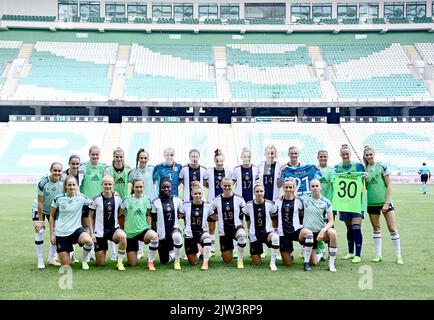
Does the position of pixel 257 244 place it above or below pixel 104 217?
below

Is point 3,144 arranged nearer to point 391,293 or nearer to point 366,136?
point 366,136

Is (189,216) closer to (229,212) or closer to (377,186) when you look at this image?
(229,212)

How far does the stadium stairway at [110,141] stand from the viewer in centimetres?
Result: 3870

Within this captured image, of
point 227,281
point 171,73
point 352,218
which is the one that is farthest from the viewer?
point 171,73

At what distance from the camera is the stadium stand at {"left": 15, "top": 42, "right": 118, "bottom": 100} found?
43.1m

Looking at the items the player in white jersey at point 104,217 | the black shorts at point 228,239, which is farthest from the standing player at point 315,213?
the player in white jersey at point 104,217

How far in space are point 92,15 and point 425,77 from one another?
2672cm

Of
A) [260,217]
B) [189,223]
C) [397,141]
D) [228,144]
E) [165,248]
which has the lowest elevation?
[165,248]

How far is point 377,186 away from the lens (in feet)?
31.8

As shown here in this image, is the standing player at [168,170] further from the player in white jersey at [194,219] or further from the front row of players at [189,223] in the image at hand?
the player in white jersey at [194,219]

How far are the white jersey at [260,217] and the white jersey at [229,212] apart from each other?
0.18 meters

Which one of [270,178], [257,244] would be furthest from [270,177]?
[257,244]

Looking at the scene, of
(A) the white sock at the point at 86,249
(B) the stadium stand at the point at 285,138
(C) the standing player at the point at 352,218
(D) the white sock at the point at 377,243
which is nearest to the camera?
(A) the white sock at the point at 86,249

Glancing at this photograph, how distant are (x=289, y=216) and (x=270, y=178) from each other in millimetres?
1259
